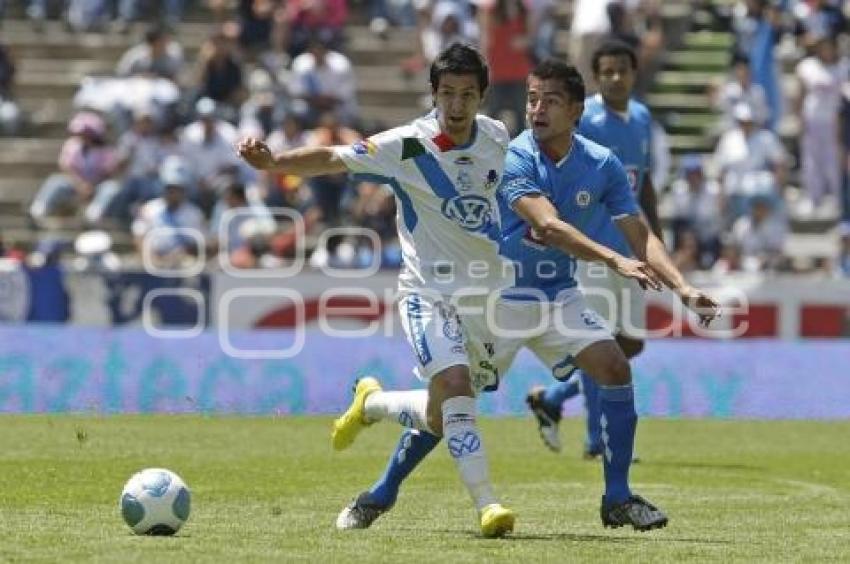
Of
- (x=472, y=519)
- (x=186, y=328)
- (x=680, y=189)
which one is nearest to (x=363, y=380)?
(x=472, y=519)

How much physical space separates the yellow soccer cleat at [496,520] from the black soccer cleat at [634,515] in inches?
34.5

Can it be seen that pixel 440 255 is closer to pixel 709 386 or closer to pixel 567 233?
pixel 567 233

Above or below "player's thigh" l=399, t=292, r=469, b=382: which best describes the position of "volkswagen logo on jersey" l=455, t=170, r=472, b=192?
above

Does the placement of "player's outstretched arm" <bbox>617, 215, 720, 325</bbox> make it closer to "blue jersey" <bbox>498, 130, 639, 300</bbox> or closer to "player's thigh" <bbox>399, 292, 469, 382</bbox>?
"blue jersey" <bbox>498, 130, 639, 300</bbox>

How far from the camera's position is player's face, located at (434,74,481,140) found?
10.5m

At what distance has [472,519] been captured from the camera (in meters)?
11.3

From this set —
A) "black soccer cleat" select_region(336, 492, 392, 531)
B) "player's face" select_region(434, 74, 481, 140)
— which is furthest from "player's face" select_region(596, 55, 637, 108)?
"black soccer cleat" select_region(336, 492, 392, 531)

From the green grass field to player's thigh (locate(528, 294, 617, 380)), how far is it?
2.75 ft

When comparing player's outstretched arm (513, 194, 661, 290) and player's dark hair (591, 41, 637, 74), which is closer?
player's outstretched arm (513, 194, 661, 290)

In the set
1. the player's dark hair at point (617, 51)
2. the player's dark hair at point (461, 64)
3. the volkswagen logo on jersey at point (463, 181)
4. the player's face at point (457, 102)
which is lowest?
the volkswagen logo on jersey at point (463, 181)

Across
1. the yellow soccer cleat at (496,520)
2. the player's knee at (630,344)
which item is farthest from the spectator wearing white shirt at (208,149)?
the yellow soccer cleat at (496,520)

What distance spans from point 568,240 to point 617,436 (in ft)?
3.72

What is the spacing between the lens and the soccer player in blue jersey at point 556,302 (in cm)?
1081

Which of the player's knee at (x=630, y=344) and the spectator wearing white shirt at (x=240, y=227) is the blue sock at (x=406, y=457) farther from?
the spectator wearing white shirt at (x=240, y=227)
